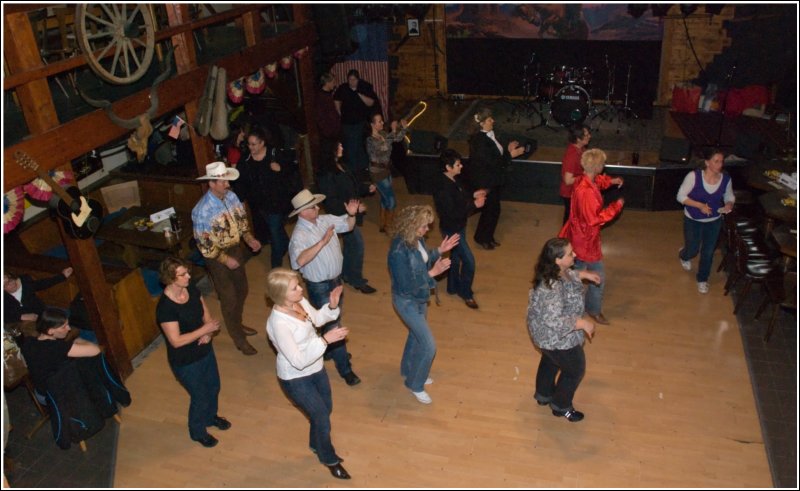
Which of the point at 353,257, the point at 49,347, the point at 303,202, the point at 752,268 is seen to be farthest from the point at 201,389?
the point at 752,268

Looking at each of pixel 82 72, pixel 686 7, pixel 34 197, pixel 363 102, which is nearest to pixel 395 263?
pixel 34 197

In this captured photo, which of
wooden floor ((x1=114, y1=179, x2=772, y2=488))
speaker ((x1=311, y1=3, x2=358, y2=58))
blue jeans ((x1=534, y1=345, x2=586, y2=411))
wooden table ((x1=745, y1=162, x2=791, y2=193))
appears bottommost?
wooden floor ((x1=114, y1=179, x2=772, y2=488))

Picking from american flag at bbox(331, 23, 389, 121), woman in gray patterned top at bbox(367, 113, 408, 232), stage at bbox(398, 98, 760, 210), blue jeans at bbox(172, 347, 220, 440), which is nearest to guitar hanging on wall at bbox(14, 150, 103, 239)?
blue jeans at bbox(172, 347, 220, 440)

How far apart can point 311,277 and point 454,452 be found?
1.56 meters

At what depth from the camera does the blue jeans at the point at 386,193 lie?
7.07 metres

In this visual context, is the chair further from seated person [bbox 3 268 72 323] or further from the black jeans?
seated person [bbox 3 268 72 323]

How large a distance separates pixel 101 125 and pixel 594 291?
394cm

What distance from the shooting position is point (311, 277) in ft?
16.0

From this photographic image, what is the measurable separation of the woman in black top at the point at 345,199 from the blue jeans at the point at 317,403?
1.64 metres

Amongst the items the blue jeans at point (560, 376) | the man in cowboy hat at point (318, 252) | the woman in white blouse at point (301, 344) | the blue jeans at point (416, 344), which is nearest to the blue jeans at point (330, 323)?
the man in cowboy hat at point (318, 252)

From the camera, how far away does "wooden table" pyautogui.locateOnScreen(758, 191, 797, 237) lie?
5309mm

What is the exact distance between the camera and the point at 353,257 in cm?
622

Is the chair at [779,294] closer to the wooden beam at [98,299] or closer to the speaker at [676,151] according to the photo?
the speaker at [676,151]

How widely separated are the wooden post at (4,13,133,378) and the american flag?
17.3ft
